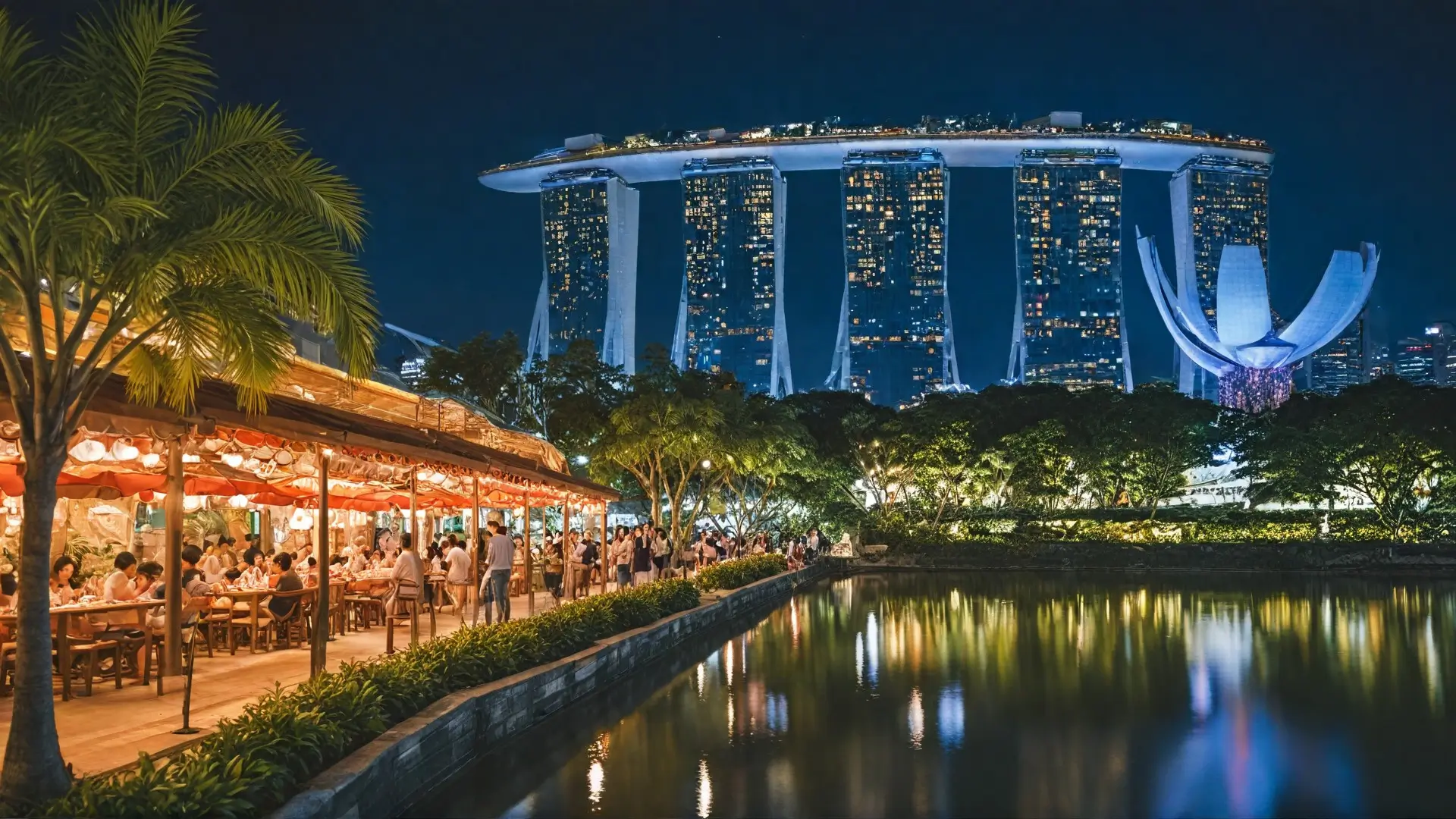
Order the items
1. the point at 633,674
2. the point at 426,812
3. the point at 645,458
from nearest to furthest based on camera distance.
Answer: the point at 426,812
the point at 633,674
the point at 645,458

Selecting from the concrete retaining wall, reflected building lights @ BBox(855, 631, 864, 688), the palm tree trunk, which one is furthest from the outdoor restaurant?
reflected building lights @ BBox(855, 631, 864, 688)

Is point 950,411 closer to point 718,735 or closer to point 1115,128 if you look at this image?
point 718,735

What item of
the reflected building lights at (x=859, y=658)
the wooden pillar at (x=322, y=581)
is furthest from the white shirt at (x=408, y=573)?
the reflected building lights at (x=859, y=658)

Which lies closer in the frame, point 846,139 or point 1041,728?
point 1041,728

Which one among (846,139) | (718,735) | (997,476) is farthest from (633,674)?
(846,139)

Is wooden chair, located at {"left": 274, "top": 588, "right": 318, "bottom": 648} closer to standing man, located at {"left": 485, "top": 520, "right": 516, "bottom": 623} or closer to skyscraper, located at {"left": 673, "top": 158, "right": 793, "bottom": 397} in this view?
standing man, located at {"left": 485, "top": 520, "right": 516, "bottom": 623}

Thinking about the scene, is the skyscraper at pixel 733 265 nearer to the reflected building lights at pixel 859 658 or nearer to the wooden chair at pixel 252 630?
the reflected building lights at pixel 859 658

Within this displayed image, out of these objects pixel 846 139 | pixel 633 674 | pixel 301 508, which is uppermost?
pixel 846 139
